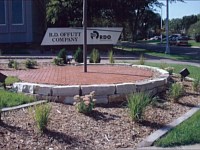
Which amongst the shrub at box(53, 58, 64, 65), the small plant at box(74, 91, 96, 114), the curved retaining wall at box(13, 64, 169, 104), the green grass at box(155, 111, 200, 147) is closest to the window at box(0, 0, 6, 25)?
the shrub at box(53, 58, 64, 65)

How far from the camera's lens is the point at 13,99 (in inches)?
307

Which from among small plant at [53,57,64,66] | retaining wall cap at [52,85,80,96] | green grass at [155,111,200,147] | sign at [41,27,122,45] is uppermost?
sign at [41,27,122,45]

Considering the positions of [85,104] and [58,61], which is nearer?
[85,104]

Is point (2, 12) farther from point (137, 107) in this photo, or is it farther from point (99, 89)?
point (137, 107)

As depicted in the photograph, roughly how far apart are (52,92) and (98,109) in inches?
44.0

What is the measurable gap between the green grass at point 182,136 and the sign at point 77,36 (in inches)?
778

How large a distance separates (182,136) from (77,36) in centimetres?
2071

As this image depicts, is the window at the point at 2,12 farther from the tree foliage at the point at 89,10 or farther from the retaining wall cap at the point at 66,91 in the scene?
the retaining wall cap at the point at 66,91

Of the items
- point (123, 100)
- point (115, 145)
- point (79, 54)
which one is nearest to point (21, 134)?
point (115, 145)

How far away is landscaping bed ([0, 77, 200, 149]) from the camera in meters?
5.68

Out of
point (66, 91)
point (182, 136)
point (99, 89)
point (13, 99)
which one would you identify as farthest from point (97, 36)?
point (182, 136)

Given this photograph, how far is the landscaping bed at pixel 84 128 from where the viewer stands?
5.68 m

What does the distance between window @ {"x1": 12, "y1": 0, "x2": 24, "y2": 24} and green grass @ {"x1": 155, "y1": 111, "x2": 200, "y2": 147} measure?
27.2 metres

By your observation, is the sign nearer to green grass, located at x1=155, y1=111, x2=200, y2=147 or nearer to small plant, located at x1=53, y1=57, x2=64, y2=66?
small plant, located at x1=53, y1=57, x2=64, y2=66
